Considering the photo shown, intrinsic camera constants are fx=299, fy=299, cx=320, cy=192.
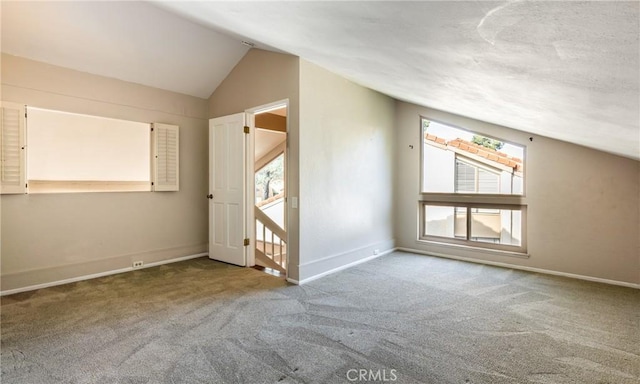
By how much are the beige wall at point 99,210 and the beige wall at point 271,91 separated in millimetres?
732

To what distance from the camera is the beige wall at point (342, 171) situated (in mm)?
3744

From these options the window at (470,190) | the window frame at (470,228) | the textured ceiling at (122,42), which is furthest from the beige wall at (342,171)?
the textured ceiling at (122,42)

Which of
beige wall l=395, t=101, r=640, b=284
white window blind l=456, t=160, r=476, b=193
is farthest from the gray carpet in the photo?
white window blind l=456, t=160, r=476, b=193

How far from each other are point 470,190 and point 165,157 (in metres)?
4.76

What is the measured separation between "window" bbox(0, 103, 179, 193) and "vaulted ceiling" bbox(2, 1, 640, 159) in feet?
2.39

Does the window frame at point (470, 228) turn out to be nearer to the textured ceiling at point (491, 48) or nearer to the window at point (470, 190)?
the window at point (470, 190)

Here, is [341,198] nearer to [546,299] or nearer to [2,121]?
[546,299]

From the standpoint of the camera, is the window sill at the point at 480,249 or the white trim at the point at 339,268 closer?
the white trim at the point at 339,268

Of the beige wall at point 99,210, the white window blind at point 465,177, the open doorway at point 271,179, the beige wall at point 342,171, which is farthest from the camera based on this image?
the open doorway at point 271,179

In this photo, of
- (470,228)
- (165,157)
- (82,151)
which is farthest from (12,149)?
(470,228)

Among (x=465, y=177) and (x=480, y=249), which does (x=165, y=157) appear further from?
(x=480, y=249)

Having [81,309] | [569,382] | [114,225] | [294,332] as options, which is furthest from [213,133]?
[569,382]

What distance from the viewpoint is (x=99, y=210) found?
12.9 feet
